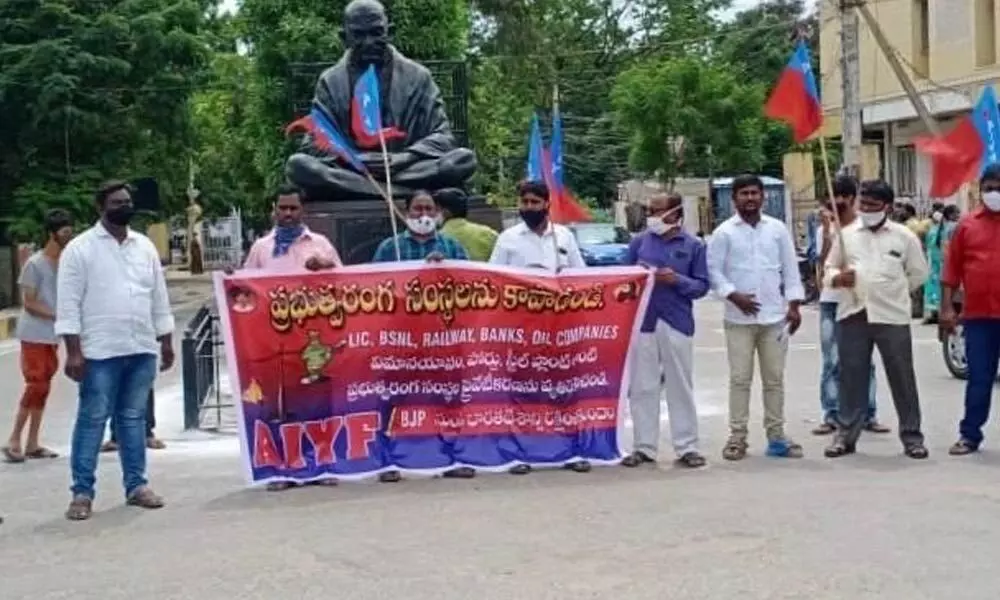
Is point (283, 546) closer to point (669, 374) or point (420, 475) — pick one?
point (420, 475)

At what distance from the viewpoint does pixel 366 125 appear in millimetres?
11734

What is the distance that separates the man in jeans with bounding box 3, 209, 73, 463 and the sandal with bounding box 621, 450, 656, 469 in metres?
4.24

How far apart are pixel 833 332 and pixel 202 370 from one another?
5383 mm

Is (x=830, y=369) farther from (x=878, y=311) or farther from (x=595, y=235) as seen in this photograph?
(x=595, y=235)

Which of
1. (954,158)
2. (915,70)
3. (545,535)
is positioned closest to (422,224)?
→ (545,535)

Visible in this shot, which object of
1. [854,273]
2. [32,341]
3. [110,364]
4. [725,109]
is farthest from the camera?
[725,109]

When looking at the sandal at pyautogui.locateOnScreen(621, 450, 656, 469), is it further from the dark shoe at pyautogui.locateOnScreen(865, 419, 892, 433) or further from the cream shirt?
the dark shoe at pyautogui.locateOnScreen(865, 419, 892, 433)

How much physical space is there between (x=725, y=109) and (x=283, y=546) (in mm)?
34613

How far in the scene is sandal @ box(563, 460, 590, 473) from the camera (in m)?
9.61

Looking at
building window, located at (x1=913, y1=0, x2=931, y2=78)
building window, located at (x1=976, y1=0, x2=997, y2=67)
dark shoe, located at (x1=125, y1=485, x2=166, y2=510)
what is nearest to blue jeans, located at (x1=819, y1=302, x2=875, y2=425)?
dark shoe, located at (x1=125, y1=485, x2=166, y2=510)

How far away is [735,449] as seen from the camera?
10.0 m

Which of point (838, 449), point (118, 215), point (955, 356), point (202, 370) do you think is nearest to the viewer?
point (118, 215)

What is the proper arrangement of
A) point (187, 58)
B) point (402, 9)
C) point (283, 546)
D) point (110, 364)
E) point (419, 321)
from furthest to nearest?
point (187, 58), point (402, 9), point (419, 321), point (110, 364), point (283, 546)

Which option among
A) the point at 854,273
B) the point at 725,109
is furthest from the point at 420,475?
the point at 725,109
